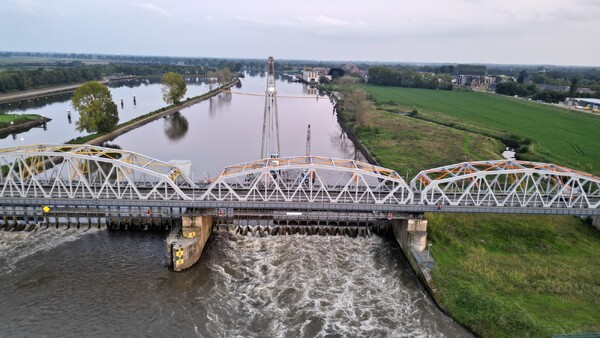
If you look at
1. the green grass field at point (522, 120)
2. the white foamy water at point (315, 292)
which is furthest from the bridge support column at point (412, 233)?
the green grass field at point (522, 120)

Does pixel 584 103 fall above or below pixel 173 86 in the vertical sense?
below

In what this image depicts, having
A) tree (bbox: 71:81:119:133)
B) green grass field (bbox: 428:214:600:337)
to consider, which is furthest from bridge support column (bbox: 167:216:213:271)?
tree (bbox: 71:81:119:133)

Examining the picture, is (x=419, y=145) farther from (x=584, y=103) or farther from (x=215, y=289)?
(x=584, y=103)

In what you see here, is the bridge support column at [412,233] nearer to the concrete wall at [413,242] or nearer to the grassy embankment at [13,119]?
the concrete wall at [413,242]

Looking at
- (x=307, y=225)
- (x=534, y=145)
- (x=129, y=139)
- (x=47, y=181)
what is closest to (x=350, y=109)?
(x=534, y=145)

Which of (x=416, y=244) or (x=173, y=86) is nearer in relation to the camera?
(x=416, y=244)

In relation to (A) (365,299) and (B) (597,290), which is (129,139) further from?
(B) (597,290)

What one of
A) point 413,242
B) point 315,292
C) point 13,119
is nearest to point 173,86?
point 13,119
